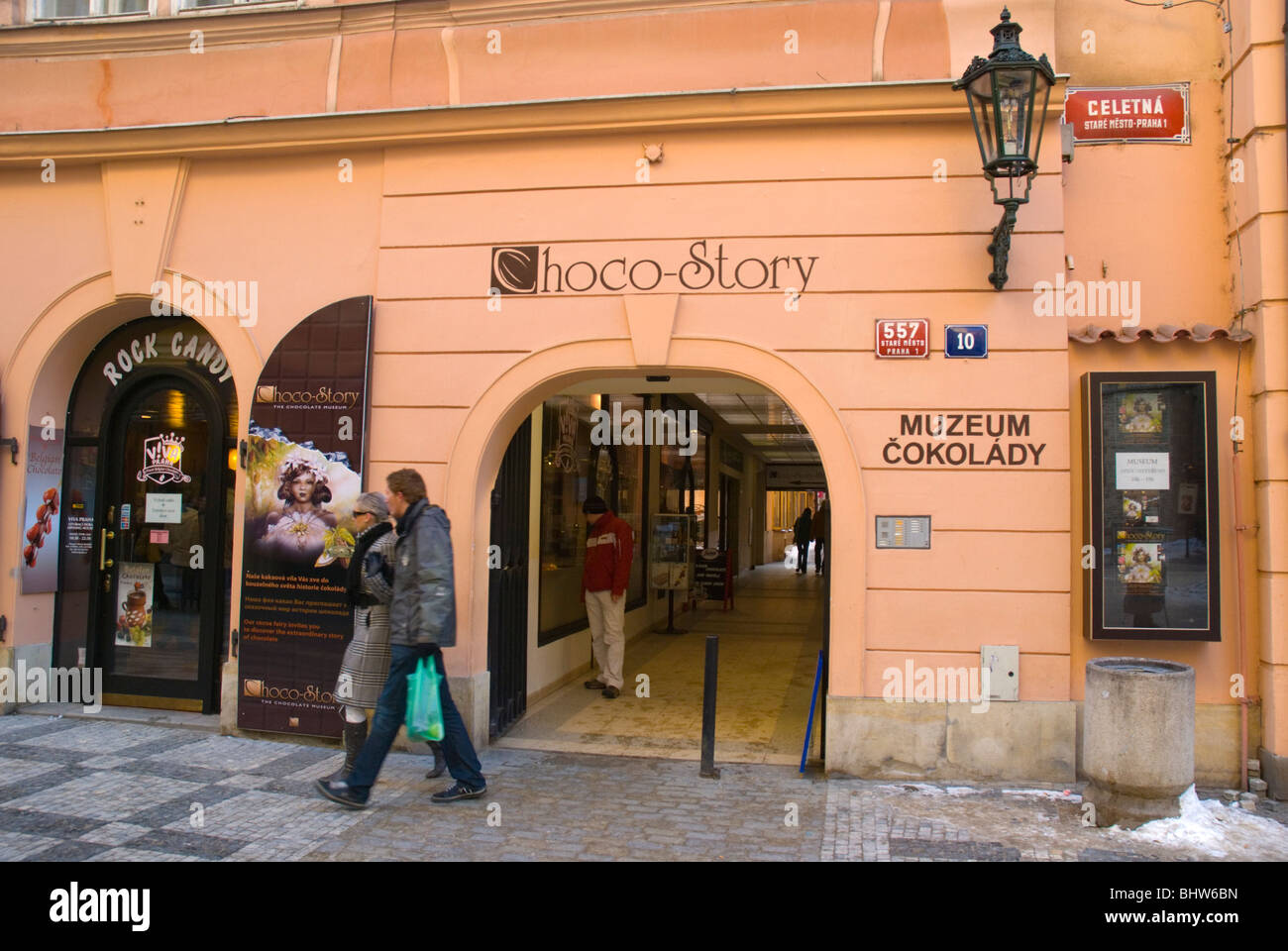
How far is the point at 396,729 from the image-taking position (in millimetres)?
5242

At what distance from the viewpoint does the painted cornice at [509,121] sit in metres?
6.16

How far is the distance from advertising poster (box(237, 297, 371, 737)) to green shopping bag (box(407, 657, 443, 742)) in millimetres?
1479

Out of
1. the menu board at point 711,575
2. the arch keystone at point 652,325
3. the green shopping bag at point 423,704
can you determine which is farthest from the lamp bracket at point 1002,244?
the menu board at point 711,575

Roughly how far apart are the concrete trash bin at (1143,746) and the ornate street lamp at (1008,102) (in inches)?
110

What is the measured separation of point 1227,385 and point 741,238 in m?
3.33

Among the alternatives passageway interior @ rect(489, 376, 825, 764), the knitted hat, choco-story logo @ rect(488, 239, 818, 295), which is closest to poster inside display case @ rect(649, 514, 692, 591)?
passageway interior @ rect(489, 376, 825, 764)

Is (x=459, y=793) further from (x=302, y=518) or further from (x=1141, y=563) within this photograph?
(x=1141, y=563)

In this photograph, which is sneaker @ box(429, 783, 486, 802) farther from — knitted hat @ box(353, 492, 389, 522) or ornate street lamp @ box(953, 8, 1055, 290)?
ornate street lamp @ box(953, 8, 1055, 290)

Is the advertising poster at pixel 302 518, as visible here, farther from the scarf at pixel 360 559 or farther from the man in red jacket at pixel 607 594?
the man in red jacket at pixel 607 594

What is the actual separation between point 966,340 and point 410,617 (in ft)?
12.9

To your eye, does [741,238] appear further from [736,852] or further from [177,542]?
[177,542]

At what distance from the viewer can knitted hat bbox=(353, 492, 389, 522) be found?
216 inches

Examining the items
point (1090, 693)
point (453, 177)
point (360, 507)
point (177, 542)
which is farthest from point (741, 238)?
point (177, 542)

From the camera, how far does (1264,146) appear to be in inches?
235
